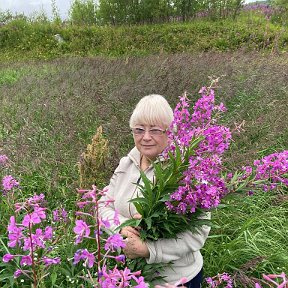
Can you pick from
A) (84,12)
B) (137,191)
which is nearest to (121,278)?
(137,191)

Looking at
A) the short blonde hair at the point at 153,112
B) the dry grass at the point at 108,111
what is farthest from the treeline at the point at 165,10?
the short blonde hair at the point at 153,112

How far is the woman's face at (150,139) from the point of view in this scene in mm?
2197

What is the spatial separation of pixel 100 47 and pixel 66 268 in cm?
1578

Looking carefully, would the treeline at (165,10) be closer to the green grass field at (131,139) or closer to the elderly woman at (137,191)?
the green grass field at (131,139)

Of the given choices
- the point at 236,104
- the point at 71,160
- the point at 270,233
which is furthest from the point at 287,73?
the point at 71,160

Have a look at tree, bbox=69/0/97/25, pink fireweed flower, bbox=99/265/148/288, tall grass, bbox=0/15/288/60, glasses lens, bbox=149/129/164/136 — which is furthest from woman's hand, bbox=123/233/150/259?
tree, bbox=69/0/97/25

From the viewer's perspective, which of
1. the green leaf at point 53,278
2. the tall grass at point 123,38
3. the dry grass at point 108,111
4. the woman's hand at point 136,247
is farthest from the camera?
the tall grass at point 123,38

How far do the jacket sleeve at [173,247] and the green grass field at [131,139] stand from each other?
0.26m

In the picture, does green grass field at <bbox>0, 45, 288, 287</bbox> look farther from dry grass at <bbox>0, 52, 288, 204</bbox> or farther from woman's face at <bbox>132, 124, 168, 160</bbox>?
woman's face at <bbox>132, 124, 168, 160</bbox>

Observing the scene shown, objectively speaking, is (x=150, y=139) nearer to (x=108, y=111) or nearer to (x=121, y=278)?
(x=121, y=278)

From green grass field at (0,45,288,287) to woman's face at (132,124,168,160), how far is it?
47 cm

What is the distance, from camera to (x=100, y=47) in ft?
57.2

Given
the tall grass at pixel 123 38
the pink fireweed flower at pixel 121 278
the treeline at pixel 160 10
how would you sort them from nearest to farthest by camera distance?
the pink fireweed flower at pixel 121 278
the tall grass at pixel 123 38
the treeline at pixel 160 10

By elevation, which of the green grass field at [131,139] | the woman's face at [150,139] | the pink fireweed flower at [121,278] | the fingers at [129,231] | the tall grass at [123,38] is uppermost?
the pink fireweed flower at [121,278]
